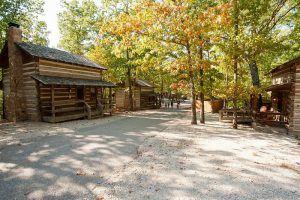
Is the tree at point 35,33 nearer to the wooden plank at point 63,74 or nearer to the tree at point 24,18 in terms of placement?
the tree at point 24,18

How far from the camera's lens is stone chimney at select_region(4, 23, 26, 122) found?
52.4 feet

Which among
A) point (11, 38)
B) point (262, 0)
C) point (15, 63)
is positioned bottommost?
point (15, 63)

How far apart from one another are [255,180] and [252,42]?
376 inches

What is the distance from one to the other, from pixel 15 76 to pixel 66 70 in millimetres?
4105

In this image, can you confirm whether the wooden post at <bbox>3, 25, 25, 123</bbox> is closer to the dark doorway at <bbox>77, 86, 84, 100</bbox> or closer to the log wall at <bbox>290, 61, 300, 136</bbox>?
the dark doorway at <bbox>77, 86, 84, 100</bbox>

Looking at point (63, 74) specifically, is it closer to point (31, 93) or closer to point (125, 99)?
point (31, 93)

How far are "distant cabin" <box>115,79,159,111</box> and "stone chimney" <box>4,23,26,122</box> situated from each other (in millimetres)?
15088

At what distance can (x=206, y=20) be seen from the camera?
13.5 meters

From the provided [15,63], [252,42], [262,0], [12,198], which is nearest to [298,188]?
[12,198]

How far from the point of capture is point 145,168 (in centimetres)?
689

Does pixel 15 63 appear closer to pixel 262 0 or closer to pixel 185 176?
pixel 185 176

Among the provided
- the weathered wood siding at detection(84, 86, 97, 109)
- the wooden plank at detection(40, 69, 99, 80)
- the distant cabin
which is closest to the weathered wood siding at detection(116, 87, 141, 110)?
the distant cabin

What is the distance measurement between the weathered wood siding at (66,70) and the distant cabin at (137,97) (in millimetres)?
8515

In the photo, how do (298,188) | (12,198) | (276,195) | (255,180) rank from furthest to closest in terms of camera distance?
(255,180) < (298,188) < (276,195) < (12,198)
